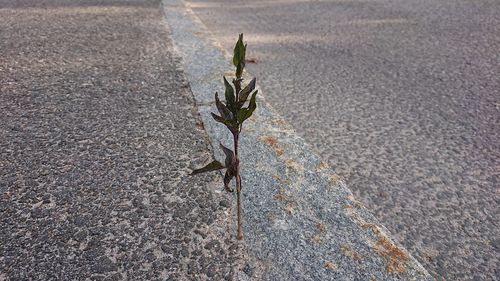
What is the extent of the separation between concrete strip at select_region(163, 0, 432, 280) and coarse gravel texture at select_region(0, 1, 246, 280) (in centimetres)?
7

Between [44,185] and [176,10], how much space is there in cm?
282

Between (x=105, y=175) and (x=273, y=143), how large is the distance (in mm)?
578

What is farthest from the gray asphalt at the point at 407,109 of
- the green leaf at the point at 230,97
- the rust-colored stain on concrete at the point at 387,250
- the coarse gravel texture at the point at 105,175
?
the green leaf at the point at 230,97

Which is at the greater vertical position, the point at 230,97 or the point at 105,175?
the point at 230,97

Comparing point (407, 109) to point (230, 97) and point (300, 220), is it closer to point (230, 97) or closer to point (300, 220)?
point (300, 220)

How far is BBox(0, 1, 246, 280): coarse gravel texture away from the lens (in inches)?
39.7

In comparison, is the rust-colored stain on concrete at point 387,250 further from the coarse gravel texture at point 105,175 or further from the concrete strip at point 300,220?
the coarse gravel texture at point 105,175

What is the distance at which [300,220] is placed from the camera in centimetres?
113

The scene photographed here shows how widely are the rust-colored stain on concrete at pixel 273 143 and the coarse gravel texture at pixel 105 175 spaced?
0.21m

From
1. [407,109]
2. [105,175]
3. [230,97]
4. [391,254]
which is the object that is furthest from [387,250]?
[407,109]

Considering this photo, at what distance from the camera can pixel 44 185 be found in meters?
1.27

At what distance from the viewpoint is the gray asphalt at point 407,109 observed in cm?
136

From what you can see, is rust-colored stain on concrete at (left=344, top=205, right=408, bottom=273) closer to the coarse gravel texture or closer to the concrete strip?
the concrete strip

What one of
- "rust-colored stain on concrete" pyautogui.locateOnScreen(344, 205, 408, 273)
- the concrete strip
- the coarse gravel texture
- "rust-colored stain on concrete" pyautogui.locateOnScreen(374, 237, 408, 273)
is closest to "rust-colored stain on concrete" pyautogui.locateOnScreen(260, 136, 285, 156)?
the concrete strip
